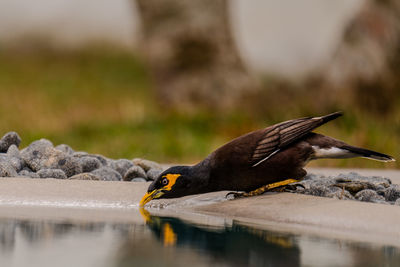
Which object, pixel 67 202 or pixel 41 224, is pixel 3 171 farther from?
pixel 41 224

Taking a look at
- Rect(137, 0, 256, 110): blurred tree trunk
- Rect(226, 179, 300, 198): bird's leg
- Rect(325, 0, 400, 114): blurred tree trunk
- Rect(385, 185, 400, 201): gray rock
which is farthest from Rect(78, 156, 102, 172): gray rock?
Rect(325, 0, 400, 114): blurred tree trunk

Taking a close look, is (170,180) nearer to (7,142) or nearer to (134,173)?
(134,173)

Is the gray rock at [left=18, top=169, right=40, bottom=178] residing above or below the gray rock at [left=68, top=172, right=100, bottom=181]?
above

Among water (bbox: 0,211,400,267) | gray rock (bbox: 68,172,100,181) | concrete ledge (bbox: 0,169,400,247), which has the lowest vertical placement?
water (bbox: 0,211,400,267)

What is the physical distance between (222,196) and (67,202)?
1001 mm

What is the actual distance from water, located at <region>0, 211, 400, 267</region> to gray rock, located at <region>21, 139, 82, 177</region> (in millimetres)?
1315

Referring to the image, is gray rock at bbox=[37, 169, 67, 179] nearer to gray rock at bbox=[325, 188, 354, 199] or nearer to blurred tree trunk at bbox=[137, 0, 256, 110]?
gray rock at bbox=[325, 188, 354, 199]

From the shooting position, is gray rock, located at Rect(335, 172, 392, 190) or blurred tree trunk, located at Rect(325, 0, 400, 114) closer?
gray rock, located at Rect(335, 172, 392, 190)

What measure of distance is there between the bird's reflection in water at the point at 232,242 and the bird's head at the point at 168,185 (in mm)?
389

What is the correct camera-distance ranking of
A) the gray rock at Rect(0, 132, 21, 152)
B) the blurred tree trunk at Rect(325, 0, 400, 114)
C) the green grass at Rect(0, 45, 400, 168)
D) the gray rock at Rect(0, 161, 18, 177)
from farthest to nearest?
the blurred tree trunk at Rect(325, 0, 400, 114) → the green grass at Rect(0, 45, 400, 168) → the gray rock at Rect(0, 132, 21, 152) → the gray rock at Rect(0, 161, 18, 177)

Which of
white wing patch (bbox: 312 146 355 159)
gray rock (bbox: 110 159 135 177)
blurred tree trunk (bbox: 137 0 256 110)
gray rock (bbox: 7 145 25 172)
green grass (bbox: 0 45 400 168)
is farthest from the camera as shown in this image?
blurred tree trunk (bbox: 137 0 256 110)

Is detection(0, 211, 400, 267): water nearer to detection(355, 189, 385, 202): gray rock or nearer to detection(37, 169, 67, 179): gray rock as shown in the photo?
detection(355, 189, 385, 202): gray rock

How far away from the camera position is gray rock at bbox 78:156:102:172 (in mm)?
→ 5004

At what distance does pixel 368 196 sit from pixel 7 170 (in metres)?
2.38
